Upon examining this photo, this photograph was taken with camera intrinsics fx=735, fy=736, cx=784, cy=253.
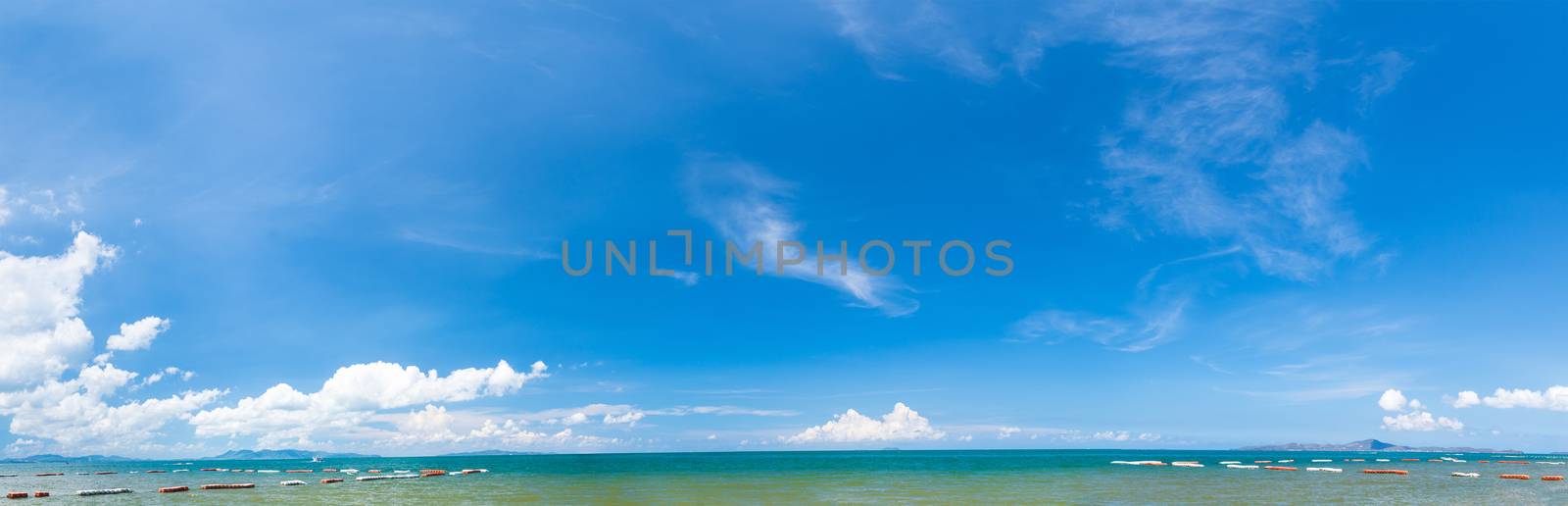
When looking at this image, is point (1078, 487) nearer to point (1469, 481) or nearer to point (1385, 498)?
point (1385, 498)

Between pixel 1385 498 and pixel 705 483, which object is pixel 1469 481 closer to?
pixel 1385 498

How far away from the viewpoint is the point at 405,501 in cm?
5844

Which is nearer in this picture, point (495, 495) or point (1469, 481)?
point (495, 495)

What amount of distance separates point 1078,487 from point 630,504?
41.9 metres

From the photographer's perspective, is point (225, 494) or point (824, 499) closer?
point (824, 499)

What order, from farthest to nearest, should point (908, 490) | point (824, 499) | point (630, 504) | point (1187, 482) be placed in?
1. point (1187, 482)
2. point (908, 490)
3. point (824, 499)
4. point (630, 504)

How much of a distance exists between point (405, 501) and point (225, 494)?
867 inches

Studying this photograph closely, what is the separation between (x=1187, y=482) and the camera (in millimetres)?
75062

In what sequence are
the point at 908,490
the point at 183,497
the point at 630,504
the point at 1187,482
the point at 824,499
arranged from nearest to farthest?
the point at 630,504 < the point at 824,499 < the point at 183,497 < the point at 908,490 < the point at 1187,482

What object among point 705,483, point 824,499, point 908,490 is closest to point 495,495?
point 705,483

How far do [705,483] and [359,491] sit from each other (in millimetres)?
32823

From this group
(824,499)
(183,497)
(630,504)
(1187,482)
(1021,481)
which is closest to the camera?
(630,504)

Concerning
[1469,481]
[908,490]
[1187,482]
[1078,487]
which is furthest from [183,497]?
[1469,481]

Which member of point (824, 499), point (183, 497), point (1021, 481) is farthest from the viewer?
point (1021, 481)
